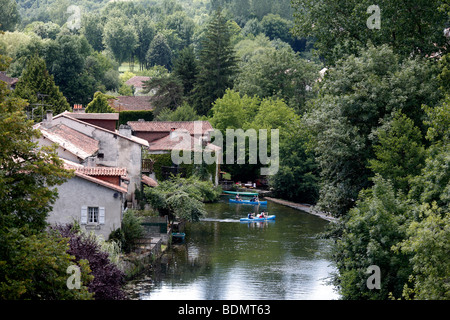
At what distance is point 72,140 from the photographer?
4066cm

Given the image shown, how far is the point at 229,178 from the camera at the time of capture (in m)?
65.4

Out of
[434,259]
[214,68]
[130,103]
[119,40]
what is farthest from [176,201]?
[119,40]

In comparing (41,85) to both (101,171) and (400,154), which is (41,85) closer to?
(101,171)

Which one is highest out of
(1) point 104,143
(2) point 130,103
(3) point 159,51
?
(3) point 159,51

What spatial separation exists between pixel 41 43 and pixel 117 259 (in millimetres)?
68136

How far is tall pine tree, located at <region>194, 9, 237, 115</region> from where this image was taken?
80.0 m

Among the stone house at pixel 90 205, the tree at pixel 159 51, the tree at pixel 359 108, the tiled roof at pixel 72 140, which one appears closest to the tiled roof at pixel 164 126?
the tiled roof at pixel 72 140

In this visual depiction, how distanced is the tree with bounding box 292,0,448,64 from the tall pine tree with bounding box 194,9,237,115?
145 ft

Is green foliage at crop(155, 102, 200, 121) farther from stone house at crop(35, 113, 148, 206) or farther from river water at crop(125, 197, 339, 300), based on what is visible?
stone house at crop(35, 113, 148, 206)

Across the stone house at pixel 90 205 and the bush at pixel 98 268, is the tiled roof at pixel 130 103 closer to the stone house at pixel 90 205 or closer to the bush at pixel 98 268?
the stone house at pixel 90 205

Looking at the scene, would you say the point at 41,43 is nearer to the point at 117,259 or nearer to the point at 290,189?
the point at 290,189

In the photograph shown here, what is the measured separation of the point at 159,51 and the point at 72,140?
384 feet

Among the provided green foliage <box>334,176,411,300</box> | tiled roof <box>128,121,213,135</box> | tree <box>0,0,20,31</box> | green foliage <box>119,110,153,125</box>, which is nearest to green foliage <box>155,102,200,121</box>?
tiled roof <box>128,121,213,135</box>
